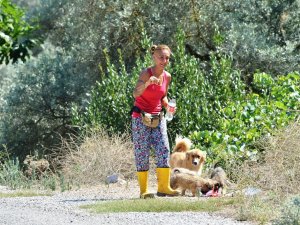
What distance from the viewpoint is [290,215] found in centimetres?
827

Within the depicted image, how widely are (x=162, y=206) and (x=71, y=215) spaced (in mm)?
1019

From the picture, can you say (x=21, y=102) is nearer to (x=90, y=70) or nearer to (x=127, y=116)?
(x=90, y=70)

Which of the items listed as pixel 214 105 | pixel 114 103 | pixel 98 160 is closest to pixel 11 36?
pixel 114 103

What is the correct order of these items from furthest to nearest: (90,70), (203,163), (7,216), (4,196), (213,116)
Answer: (90,70) → (213,116) → (203,163) → (4,196) → (7,216)

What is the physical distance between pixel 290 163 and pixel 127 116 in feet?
21.7

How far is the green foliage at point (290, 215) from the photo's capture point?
8.21 meters

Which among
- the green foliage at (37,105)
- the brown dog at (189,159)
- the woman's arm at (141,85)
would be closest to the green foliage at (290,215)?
the woman's arm at (141,85)

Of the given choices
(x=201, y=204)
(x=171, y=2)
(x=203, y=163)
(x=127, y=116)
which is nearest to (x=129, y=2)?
(x=171, y=2)

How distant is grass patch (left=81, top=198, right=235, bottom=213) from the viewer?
1013cm

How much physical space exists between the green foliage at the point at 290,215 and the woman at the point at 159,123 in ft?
11.0

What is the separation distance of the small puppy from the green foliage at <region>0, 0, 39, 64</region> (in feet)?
16.8

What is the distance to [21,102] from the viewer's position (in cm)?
2345

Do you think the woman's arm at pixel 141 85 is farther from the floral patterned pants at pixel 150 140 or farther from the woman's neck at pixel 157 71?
the floral patterned pants at pixel 150 140

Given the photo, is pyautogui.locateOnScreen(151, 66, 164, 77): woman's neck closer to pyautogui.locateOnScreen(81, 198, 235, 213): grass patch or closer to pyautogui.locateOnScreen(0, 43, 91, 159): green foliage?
pyautogui.locateOnScreen(81, 198, 235, 213): grass patch
